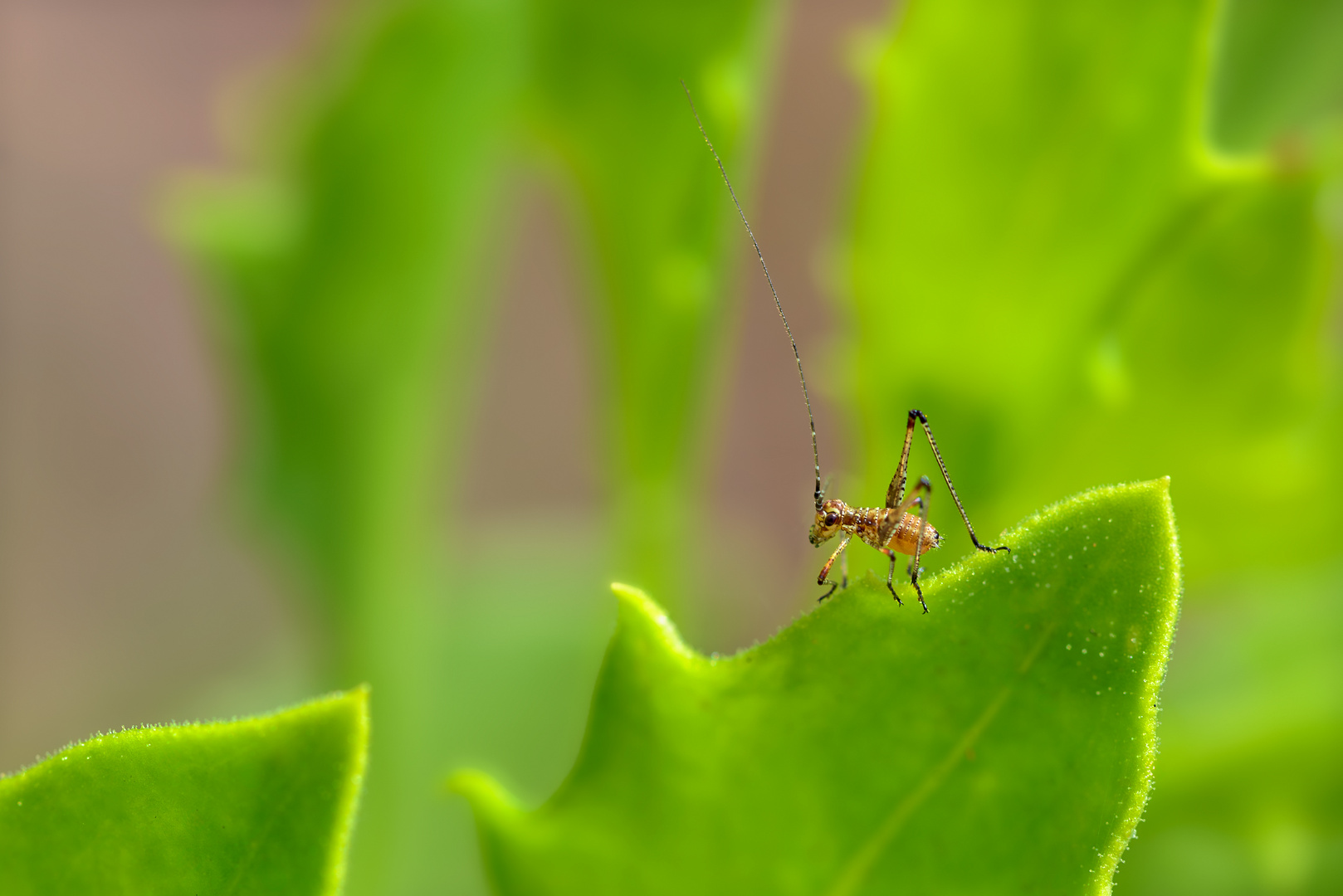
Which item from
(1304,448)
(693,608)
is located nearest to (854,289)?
(1304,448)

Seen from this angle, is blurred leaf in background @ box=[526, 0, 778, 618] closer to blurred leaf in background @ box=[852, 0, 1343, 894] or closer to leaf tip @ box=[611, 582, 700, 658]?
blurred leaf in background @ box=[852, 0, 1343, 894]

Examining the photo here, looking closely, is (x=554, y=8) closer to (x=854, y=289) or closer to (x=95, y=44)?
(x=854, y=289)

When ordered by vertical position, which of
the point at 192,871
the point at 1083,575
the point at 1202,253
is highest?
the point at 1202,253

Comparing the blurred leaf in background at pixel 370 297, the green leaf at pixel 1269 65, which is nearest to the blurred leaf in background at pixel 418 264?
the blurred leaf in background at pixel 370 297

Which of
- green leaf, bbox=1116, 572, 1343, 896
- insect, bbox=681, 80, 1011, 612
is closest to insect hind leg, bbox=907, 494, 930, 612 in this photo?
insect, bbox=681, 80, 1011, 612

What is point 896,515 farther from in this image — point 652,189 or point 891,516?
point 652,189

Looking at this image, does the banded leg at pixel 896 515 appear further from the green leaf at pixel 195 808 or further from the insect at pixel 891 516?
the green leaf at pixel 195 808

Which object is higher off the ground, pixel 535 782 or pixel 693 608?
pixel 693 608
